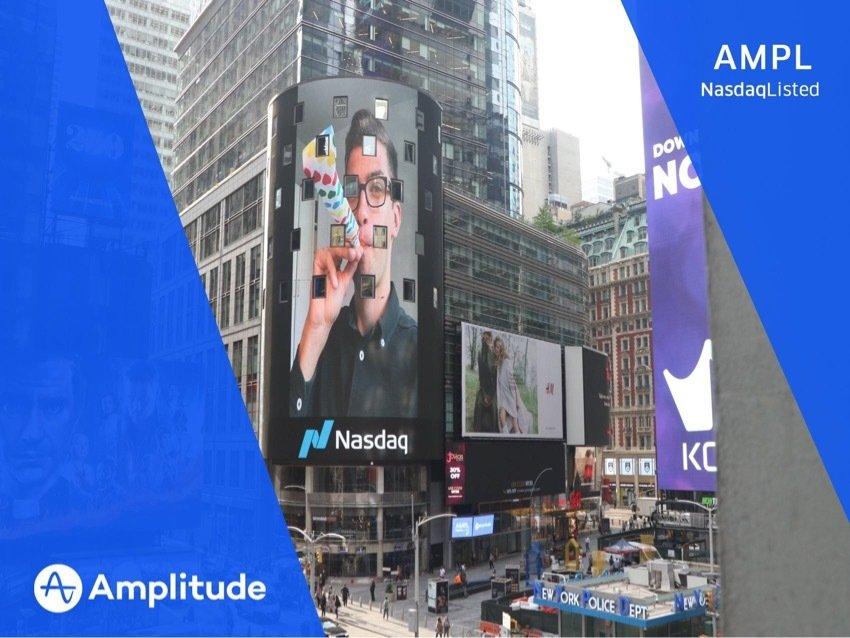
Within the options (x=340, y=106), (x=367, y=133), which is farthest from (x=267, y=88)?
(x=367, y=133)

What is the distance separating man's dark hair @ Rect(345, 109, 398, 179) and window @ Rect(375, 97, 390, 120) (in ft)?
1.47

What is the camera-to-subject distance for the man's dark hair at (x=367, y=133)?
49219 millimetres

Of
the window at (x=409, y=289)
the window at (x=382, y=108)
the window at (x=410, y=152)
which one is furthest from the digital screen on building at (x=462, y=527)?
the window at (x=382, y=108)

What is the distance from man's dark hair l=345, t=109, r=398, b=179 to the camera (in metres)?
49.2

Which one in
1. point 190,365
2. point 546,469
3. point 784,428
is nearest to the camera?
point 784,428

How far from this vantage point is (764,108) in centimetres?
462

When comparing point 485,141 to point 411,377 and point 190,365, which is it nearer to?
point 411,377

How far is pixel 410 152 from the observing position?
5106cm

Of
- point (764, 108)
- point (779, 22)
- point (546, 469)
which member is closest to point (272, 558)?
point (764, 108)

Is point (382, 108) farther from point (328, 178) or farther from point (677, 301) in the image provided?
point (677, 301)

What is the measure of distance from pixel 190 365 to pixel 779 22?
4.33m

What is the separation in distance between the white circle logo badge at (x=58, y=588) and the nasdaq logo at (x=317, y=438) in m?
42.4
